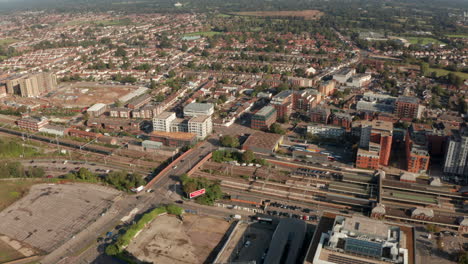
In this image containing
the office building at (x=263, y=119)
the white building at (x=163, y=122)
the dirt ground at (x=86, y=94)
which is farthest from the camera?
the dirt ground at (x=86, y=94)

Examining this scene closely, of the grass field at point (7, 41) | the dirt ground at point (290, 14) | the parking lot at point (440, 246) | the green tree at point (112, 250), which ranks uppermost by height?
the dirt ground at point (290, 14)

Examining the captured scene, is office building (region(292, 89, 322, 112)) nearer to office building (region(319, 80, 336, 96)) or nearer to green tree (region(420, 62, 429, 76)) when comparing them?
office building (region(319, 80, 336, 96))

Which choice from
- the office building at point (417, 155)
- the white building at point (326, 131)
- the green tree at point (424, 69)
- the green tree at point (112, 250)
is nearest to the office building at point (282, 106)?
the white building at point (326, 131)

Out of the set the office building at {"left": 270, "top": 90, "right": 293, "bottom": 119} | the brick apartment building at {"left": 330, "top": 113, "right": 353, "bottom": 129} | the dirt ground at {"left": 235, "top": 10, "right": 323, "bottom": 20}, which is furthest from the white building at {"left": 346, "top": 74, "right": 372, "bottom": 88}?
the dirt ground at {"left": 235, "top": 10, "right": 323, "bottom": 20}

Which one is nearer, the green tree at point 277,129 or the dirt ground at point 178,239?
the dirt ground at point 178,239

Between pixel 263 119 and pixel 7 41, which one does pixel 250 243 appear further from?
pixel 7 41

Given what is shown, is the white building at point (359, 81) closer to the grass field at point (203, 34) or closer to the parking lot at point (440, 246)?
the parking lot at point (440, 246)

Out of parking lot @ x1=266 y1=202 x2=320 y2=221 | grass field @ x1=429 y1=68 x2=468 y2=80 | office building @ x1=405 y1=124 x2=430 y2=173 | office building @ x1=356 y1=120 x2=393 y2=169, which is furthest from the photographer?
grass field @ x1=429 y1=68 x2=468 y2=80
